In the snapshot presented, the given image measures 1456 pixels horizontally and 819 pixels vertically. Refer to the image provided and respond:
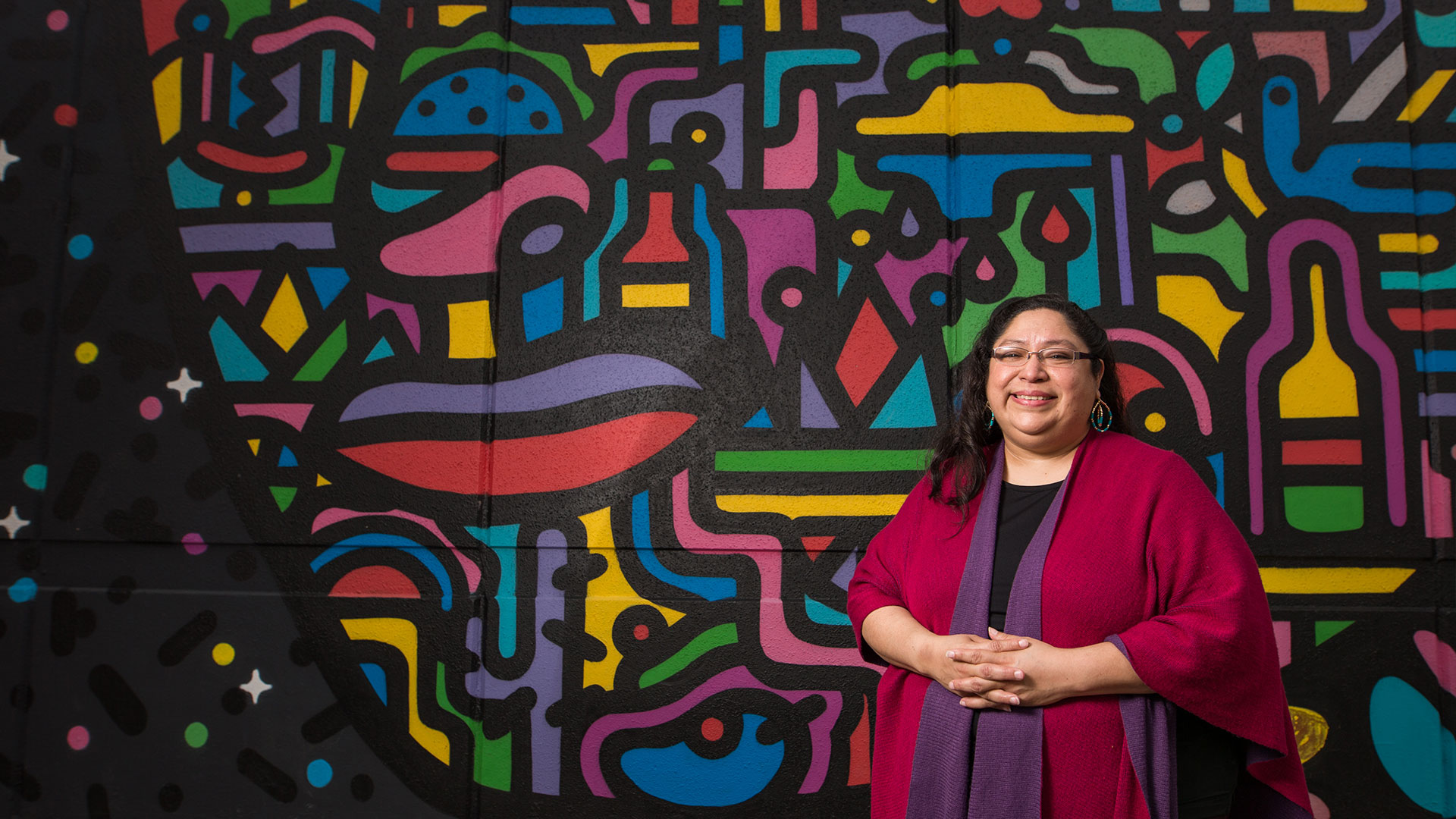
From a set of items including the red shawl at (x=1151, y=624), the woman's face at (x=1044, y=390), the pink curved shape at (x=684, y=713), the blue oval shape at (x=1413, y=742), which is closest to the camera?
the red shawl at (x=1151, y=624)

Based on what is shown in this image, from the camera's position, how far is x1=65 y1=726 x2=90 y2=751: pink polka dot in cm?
241

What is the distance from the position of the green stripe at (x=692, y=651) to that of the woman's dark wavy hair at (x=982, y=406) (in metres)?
0.96

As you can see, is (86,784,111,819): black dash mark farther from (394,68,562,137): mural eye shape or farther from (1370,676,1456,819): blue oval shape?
(1370,676,1456,819): blue oval shape

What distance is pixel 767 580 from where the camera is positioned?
236cm

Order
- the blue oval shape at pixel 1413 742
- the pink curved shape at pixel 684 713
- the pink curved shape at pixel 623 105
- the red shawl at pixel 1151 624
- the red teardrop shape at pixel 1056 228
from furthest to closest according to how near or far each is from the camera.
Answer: the pink curved shape at pixel 623 105, the red teardrop shape at pixel 1056 228, the pink curved shape at pixel 684 713, the blue oval shape at pixel 1413 742, the red shawl at pixel 1151 624

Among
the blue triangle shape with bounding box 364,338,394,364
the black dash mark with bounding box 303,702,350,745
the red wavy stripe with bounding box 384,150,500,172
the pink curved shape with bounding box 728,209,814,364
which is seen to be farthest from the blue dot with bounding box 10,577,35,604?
the pink curved shape with bounding box 728,209,814,364

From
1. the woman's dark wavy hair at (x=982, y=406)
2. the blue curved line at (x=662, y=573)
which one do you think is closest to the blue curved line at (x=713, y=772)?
the blue curved line at (x=662, y=573)

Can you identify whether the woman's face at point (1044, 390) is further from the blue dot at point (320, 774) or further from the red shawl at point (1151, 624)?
the blue dot at point (320, 774)

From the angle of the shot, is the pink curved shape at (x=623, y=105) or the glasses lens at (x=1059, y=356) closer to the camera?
the glasses lens at (x=1059, y=356)

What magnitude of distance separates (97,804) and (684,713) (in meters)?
1.73

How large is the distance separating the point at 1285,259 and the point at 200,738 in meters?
3.44

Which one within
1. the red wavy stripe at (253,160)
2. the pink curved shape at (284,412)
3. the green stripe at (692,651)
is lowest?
the green stripe at (692,651)

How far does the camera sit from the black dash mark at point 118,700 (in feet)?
7.92

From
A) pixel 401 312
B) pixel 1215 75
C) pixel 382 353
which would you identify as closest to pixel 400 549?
pixel 382 353
